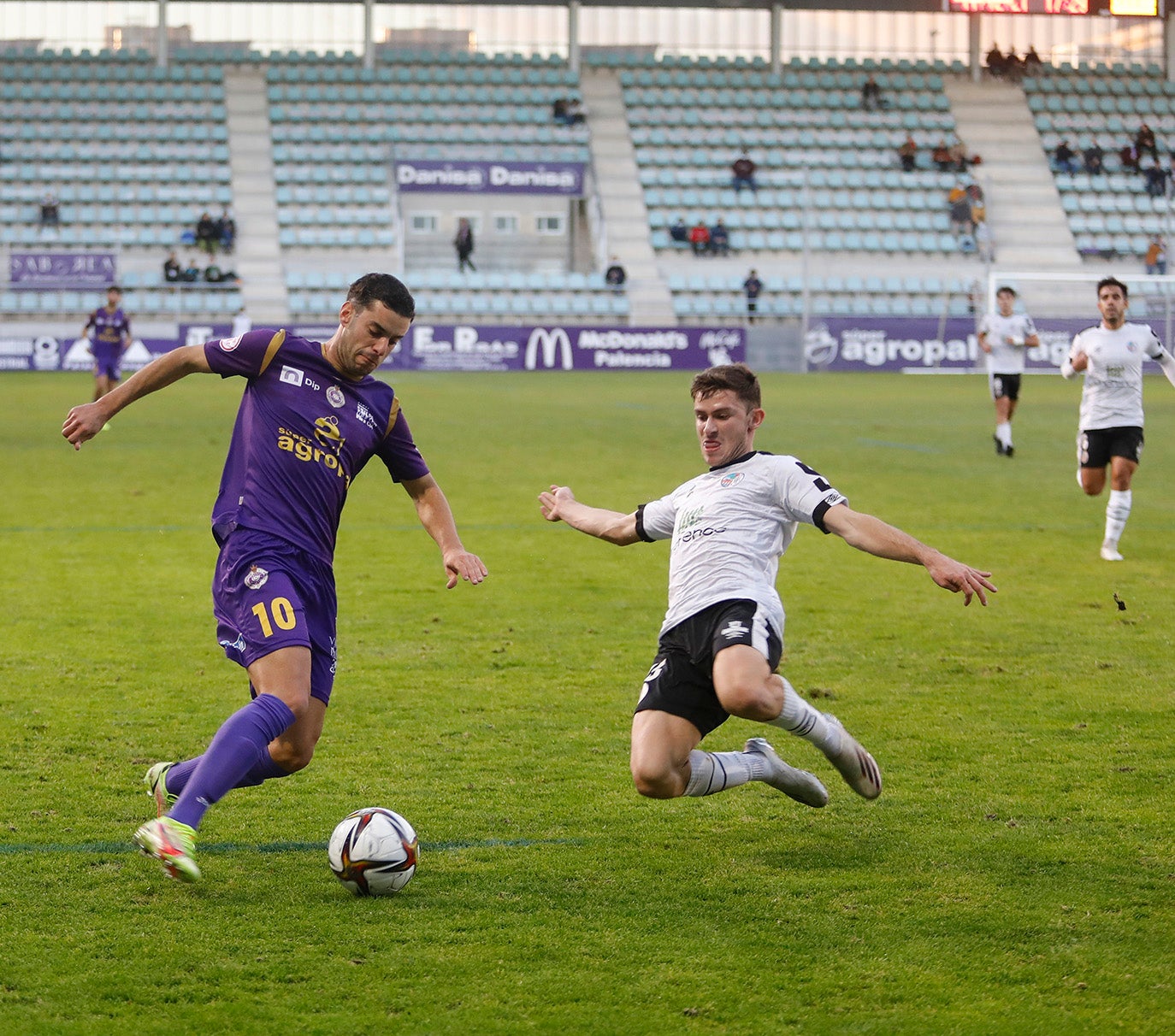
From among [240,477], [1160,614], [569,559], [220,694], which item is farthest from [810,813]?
[569,559]

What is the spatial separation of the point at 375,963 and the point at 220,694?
319cm

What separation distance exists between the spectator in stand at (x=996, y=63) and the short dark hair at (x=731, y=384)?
4447 cm

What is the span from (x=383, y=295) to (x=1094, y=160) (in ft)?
138

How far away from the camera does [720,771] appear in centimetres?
491

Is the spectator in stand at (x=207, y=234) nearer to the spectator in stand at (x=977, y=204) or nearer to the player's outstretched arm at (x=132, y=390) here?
the spectator in stand at (x=977, y=204)

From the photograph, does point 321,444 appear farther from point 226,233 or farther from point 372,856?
point 226,233

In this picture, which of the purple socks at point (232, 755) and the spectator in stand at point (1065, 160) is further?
the spectator in stand at point (1065, 160)

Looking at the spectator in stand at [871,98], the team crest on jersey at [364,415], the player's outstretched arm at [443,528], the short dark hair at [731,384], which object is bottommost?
the player's outstretched arm at [443,528]

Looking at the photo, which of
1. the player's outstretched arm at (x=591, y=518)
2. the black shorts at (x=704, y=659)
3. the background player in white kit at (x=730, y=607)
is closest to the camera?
the background player in white kit at (x=730, y=607)

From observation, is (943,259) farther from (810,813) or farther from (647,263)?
(810,813)

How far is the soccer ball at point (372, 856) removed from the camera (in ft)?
14.1

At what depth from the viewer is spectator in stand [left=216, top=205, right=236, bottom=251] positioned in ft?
121

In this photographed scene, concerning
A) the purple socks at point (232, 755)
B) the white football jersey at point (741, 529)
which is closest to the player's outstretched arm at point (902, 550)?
the white football jersey at point (741, 529)

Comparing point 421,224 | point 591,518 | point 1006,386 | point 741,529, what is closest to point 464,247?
point 421,224
